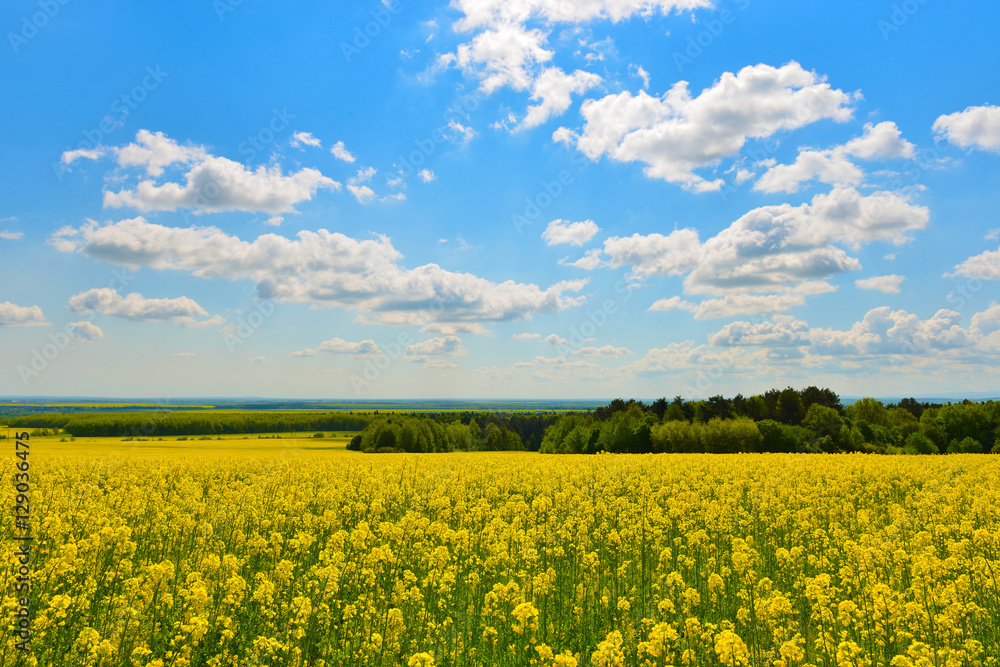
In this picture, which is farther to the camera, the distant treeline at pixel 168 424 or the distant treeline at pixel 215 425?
the distant treeline at pixel 215 425

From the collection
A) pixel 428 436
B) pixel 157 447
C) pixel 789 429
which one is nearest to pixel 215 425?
pixel 157 447

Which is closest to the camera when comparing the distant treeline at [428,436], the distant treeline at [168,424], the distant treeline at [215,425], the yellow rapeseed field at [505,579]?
the yellow rapeseed field at [505,579]

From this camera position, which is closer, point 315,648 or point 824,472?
point 315,648

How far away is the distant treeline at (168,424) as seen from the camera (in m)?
55.4

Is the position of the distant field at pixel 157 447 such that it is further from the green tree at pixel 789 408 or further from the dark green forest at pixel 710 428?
the green tree at pixel 789 408

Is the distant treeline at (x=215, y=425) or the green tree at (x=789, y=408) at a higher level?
the green tree at (x=789, y=408)

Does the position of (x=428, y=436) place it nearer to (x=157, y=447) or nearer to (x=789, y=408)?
(x=157, y=447)

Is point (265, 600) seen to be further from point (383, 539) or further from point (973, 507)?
point (973, 507)

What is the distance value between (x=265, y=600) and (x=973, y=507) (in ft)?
55.3

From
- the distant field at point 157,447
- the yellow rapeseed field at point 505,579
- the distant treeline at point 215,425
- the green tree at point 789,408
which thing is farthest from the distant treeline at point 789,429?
the yellow rapeseed field at point 505,579

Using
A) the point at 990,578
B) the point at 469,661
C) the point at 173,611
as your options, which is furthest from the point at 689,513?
the point at 173,611

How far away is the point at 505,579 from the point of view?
28.9 ft

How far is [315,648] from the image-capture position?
6.31 meters

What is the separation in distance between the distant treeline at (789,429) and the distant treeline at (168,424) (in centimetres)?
3458
